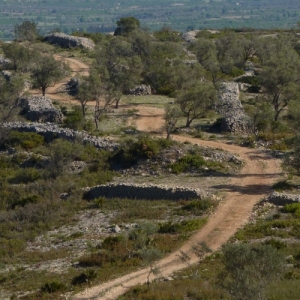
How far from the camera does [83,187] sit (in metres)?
31.3

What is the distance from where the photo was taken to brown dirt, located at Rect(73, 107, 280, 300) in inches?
776

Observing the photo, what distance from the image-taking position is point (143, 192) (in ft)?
94.6

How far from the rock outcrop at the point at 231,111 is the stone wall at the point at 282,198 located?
13.8 meters

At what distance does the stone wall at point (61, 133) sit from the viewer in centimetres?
3670

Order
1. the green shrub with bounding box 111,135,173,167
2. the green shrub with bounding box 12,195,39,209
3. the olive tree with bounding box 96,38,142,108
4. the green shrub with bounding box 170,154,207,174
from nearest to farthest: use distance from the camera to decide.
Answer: the green shrub with bounding box 12,195,39,209 → the green shrub with bounding box 170,154,207,174 → the green shrub with bounding box 111,135,173,167 → the olive tree with bounding box 96,38,142,108

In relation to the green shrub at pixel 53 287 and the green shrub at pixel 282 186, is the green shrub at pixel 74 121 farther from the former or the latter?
the green shrub at pixel 53 287

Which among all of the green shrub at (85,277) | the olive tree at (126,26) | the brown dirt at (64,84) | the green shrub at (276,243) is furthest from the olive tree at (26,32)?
the green shrub at (85,277)

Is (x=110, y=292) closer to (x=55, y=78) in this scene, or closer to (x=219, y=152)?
(x=219, y=152)

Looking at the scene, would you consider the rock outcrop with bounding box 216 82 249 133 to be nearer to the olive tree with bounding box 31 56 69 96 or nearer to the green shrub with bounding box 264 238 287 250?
the olive tree with bounding box 31 56 69 96

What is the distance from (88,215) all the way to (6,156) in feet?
36.1

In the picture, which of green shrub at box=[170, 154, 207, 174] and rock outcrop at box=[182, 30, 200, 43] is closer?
green shrub at box=[170, 154, 207, 174]

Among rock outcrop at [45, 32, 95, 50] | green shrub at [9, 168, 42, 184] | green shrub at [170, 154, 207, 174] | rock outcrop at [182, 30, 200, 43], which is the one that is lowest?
green shrub at [9, 168, 42, 184]

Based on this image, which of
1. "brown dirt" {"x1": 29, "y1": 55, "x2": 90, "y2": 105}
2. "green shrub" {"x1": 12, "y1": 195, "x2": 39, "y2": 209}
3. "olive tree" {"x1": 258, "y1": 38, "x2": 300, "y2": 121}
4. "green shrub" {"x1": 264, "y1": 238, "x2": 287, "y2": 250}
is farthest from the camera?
"brown dirt" {"x1": 29, "y1": 55, "x2": 90, "y2": 105}

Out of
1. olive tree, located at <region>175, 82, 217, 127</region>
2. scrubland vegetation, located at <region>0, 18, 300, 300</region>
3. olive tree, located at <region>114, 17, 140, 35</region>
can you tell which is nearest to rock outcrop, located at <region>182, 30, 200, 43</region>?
olive tree, located at <region>114, 17, 140, 35</region>
